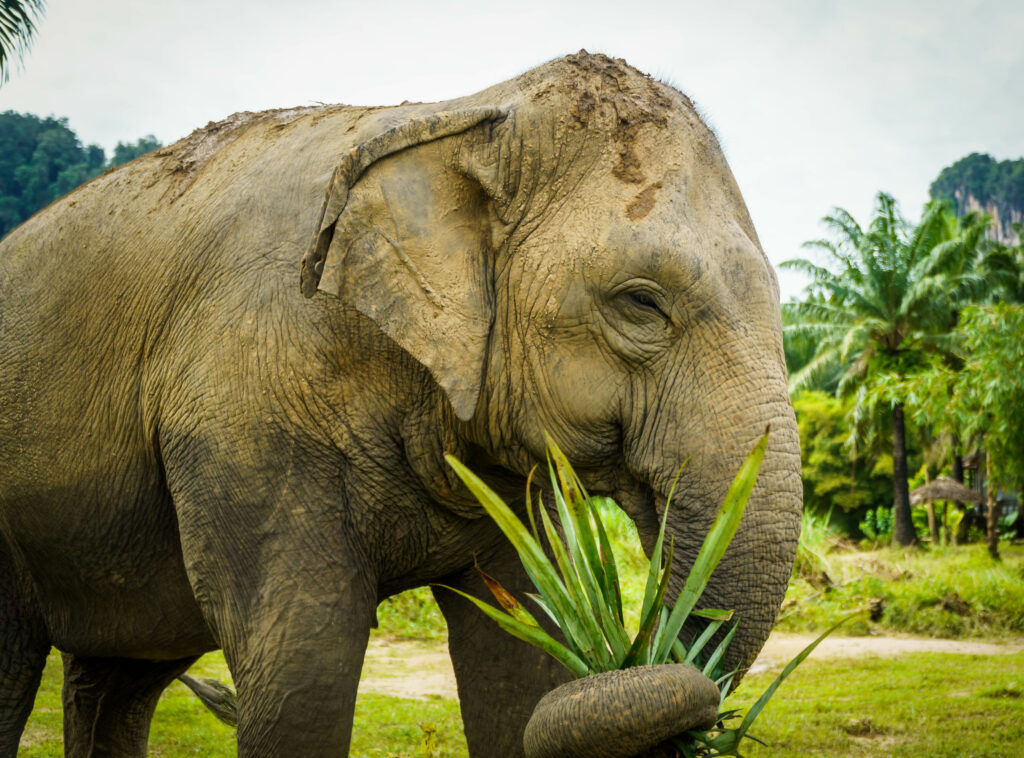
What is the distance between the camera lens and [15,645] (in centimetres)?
441

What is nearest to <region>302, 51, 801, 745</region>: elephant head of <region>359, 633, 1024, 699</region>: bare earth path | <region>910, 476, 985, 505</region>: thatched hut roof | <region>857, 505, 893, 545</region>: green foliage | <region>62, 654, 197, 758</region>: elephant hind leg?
<region>62, 654, 197, 758</region>: elephant hind leg

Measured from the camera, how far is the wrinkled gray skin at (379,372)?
2904mm

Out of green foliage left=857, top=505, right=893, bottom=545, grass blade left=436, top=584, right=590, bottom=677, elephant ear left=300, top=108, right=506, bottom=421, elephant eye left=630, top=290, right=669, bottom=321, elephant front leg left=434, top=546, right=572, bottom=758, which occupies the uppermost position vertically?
elephant ear left=300, top=108, right=506, bottom=421

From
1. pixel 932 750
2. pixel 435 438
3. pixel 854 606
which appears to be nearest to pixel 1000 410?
pixel 854 606

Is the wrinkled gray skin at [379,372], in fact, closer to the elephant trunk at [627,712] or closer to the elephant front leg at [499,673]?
the elephant front leg at [499,673]

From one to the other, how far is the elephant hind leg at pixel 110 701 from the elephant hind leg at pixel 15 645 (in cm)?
43

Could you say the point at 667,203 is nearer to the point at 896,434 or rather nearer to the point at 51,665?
the point at 51,665

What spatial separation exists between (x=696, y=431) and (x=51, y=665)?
30.6ft

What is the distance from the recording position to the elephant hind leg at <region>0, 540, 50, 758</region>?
4.38m

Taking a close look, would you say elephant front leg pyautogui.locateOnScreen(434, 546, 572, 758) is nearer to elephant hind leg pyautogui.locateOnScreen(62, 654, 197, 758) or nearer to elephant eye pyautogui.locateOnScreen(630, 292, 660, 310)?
elephant eye pyautogui.locateOnScreen(630, 292, 660, 310)

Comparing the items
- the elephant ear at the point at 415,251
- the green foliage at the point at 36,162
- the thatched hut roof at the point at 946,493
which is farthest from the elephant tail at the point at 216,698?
the green foliage at the point at 36,162

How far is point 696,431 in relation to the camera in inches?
112

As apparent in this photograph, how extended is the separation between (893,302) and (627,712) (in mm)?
28968

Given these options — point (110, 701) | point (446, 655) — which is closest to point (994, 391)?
point (446, 655)
